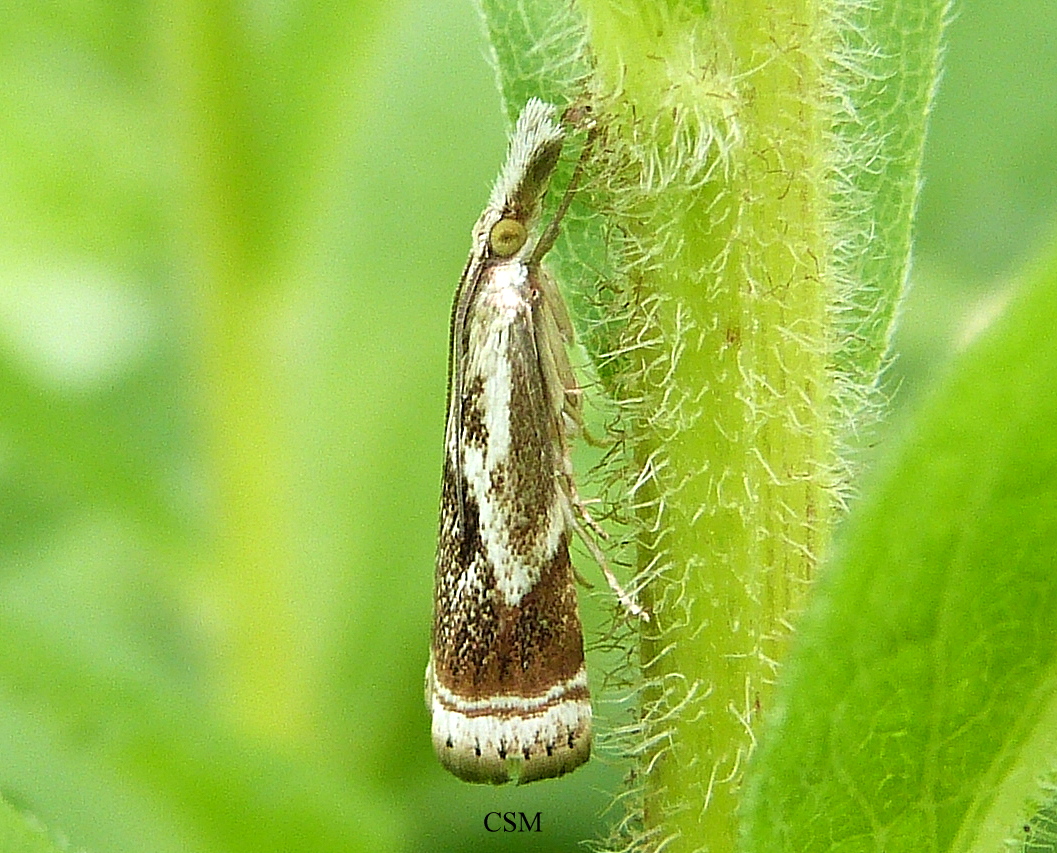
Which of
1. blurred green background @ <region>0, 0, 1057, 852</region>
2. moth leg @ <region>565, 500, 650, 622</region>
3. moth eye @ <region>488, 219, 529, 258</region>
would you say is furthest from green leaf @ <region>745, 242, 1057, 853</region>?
blurred green background @ <region>0, 0, 1057, 852</region>

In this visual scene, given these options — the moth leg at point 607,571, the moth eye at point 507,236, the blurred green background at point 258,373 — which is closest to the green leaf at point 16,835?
the moth leg at point 607,571

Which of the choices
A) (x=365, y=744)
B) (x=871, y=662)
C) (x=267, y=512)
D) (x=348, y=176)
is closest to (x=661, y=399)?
(x=871, y=662)

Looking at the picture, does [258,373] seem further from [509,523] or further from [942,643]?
[942,643]

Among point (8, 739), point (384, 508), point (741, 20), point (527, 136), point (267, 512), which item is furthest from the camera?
point (384, 508)

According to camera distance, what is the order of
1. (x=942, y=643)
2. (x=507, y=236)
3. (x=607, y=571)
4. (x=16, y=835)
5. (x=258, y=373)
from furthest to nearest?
(x=258, y=373) → (x=507, y=236) → (x=607, y=571) → (x=16, y=835) → (x=942, y=643)

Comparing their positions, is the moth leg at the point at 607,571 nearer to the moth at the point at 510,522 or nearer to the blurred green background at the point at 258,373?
the moth at the point at 510,522

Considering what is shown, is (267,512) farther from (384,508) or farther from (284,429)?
(384,508)

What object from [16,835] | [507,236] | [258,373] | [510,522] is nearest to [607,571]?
[510,522]
